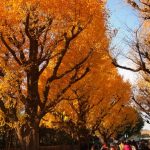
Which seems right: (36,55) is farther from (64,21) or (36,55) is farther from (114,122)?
(114,122)

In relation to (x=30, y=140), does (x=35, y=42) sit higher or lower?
higher

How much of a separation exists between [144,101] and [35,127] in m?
23.4

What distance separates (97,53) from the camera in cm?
2066

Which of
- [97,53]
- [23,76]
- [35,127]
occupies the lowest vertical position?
[35,127]

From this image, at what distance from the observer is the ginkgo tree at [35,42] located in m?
17.7

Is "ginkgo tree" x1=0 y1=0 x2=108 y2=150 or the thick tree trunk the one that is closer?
"ginkgo tree" x1=0 y1=0 x2=108 y2=150

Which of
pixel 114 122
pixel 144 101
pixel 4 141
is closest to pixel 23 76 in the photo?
pixel 4 141

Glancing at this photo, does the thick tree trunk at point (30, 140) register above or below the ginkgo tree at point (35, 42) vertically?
below

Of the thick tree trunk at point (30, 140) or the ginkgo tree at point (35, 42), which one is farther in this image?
the thick tree trunk at point (30, 140)

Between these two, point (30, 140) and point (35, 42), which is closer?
point (30, 140)

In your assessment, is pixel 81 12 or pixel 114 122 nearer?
pixel 81 12

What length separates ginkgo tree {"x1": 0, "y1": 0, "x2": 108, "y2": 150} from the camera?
17.7 metres

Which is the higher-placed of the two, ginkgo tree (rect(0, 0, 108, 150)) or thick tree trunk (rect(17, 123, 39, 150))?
ginkgo tree (rect(0, 0, 108, 150))

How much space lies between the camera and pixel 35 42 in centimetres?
1905
